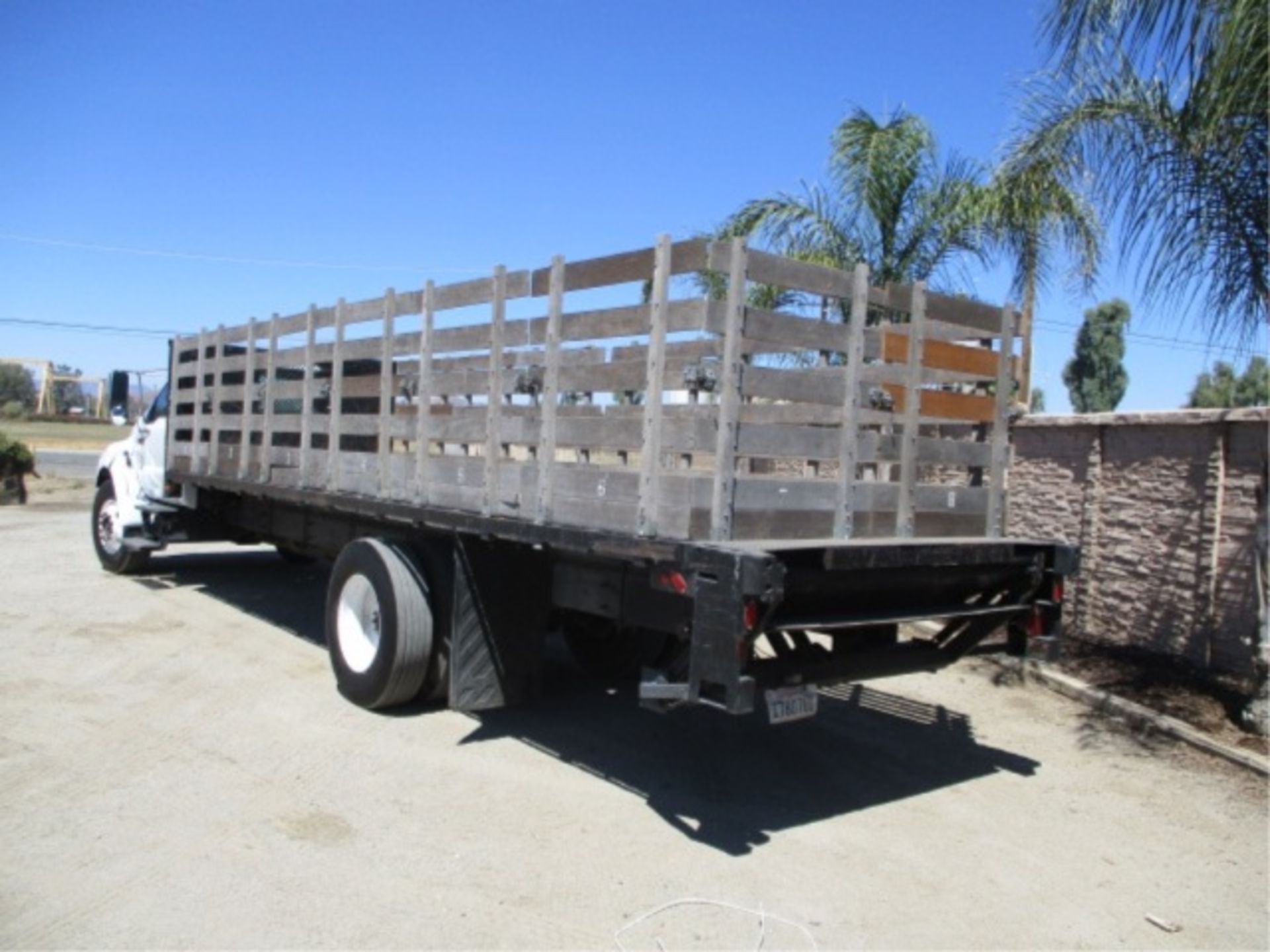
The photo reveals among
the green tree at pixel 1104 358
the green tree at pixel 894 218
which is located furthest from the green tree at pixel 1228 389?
the green tree at pixel 894 218

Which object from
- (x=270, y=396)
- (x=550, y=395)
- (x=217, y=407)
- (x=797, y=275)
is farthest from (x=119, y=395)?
(x=797, y=275)

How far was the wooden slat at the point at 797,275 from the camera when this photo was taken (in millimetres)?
4570

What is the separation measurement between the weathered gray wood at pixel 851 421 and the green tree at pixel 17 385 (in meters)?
74.7

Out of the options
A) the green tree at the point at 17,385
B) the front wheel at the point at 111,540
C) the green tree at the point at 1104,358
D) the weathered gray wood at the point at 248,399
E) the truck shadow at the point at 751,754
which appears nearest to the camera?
the truck shadow at the point at 751,754

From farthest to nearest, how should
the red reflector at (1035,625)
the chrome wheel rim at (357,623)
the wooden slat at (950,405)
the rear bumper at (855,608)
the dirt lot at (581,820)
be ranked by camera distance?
the chrome wheel rim at (357,623) < the red reflector at (1035,625) < the wooden slat at (950,405) < the rear bumper at (855,608) < the dirt lot at (581,820)

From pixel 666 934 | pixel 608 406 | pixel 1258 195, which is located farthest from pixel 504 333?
pixel 1258 195

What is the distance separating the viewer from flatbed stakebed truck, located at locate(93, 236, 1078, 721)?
4398mm

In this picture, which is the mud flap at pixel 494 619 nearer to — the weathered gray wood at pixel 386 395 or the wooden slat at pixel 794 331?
the weathered gray wood at pixel 386 395

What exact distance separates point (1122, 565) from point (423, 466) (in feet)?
18.0

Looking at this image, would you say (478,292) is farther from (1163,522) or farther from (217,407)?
(1163,522)

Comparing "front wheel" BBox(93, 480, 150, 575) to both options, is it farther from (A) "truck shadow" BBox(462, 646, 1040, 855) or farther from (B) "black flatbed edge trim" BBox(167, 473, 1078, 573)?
(A) "truck shadow" BBox(462, 646, 1040, 855)

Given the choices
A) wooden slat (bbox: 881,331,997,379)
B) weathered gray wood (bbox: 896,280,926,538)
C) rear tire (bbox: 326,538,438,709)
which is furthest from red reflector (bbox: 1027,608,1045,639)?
rear tire (bbox: 326,538,438,709)

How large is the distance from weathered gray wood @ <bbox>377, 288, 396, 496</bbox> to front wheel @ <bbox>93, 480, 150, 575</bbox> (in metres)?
5.34

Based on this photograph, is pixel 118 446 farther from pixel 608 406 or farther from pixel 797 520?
pixel 797 520
